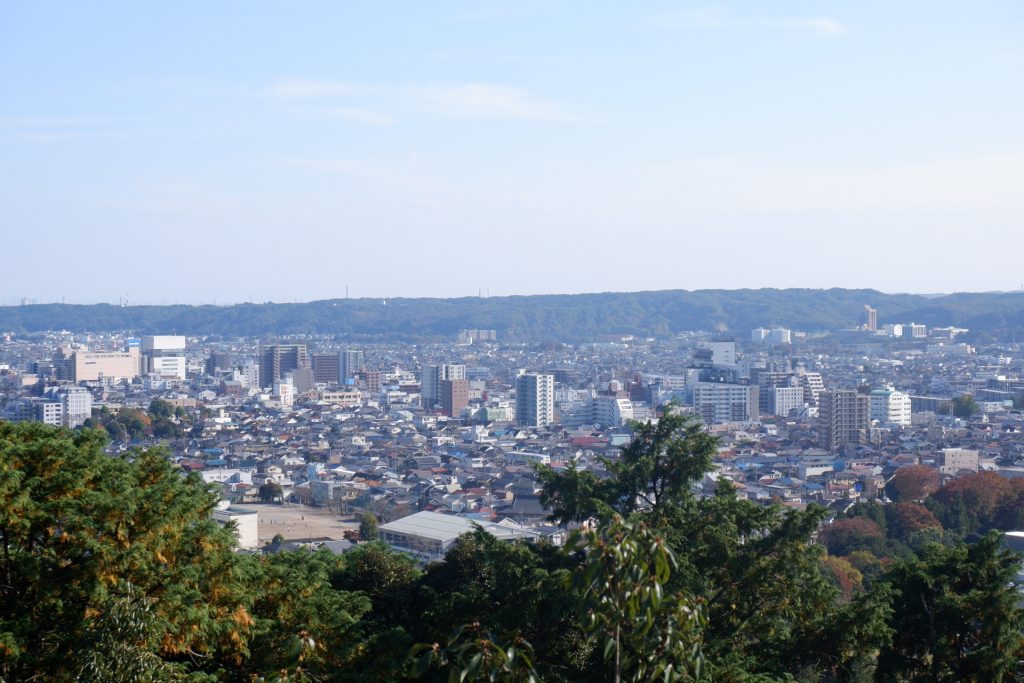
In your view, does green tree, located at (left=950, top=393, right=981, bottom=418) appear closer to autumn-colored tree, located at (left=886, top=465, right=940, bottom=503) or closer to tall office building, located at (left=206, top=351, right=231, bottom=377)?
autumn-colored tree, located at (left=886, top=465, right=940, bottom=503)

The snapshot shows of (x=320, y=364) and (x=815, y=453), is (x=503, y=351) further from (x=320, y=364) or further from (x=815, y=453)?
(x=815, y=453)

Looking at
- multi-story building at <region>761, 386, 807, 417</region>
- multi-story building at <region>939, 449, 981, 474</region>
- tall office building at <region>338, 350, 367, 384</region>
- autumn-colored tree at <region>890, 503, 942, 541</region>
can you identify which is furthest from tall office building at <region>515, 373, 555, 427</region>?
autumn-colored tree at <region>890, 503, 942, 541</region>

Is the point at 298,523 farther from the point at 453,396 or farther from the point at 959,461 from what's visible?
the point at 453,396

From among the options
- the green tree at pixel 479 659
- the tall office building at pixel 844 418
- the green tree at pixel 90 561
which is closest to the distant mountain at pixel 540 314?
the tall office building at pixel 844 418

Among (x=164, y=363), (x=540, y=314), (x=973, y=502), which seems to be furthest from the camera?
(x=540, y=314)

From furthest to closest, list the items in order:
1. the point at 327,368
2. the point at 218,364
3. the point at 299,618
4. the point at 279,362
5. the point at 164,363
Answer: the point at 218,364 → the point at 164,363 → the point at 327,368 → the point at 279,362 → the point at 299,618

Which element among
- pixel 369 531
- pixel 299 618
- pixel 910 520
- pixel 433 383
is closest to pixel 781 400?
pixel 433 383
